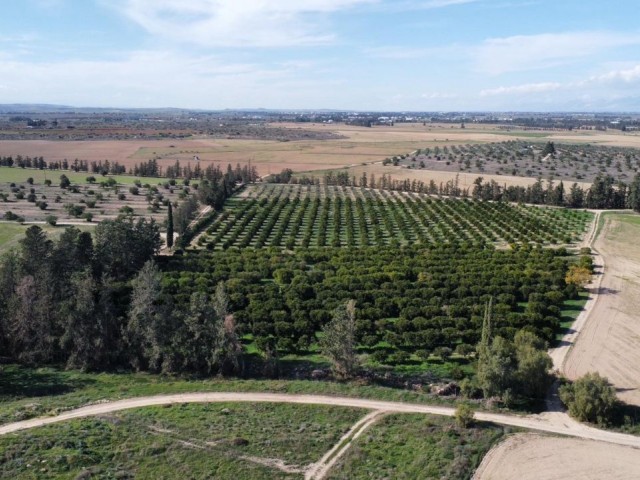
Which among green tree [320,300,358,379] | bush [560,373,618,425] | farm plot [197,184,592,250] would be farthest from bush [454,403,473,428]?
farm plot [197,184,592,250]

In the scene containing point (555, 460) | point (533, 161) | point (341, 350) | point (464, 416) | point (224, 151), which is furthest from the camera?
point (224, 151)

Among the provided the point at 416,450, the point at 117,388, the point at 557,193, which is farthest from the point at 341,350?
the point at 557,193

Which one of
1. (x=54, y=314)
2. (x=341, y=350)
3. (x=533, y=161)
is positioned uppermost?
(x=533, y=161)

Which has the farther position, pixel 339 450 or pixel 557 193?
pixel 557 193

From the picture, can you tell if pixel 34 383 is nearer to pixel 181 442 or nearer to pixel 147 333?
pixel 147 333

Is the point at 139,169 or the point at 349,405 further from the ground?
the point at 139,169

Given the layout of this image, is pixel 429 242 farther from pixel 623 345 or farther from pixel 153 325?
pixel 153 325

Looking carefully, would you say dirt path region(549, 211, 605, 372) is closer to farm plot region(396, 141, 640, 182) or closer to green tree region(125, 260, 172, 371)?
green tree region(125, 260, 172, 371)

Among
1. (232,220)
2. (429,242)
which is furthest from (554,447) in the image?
(232,220)
